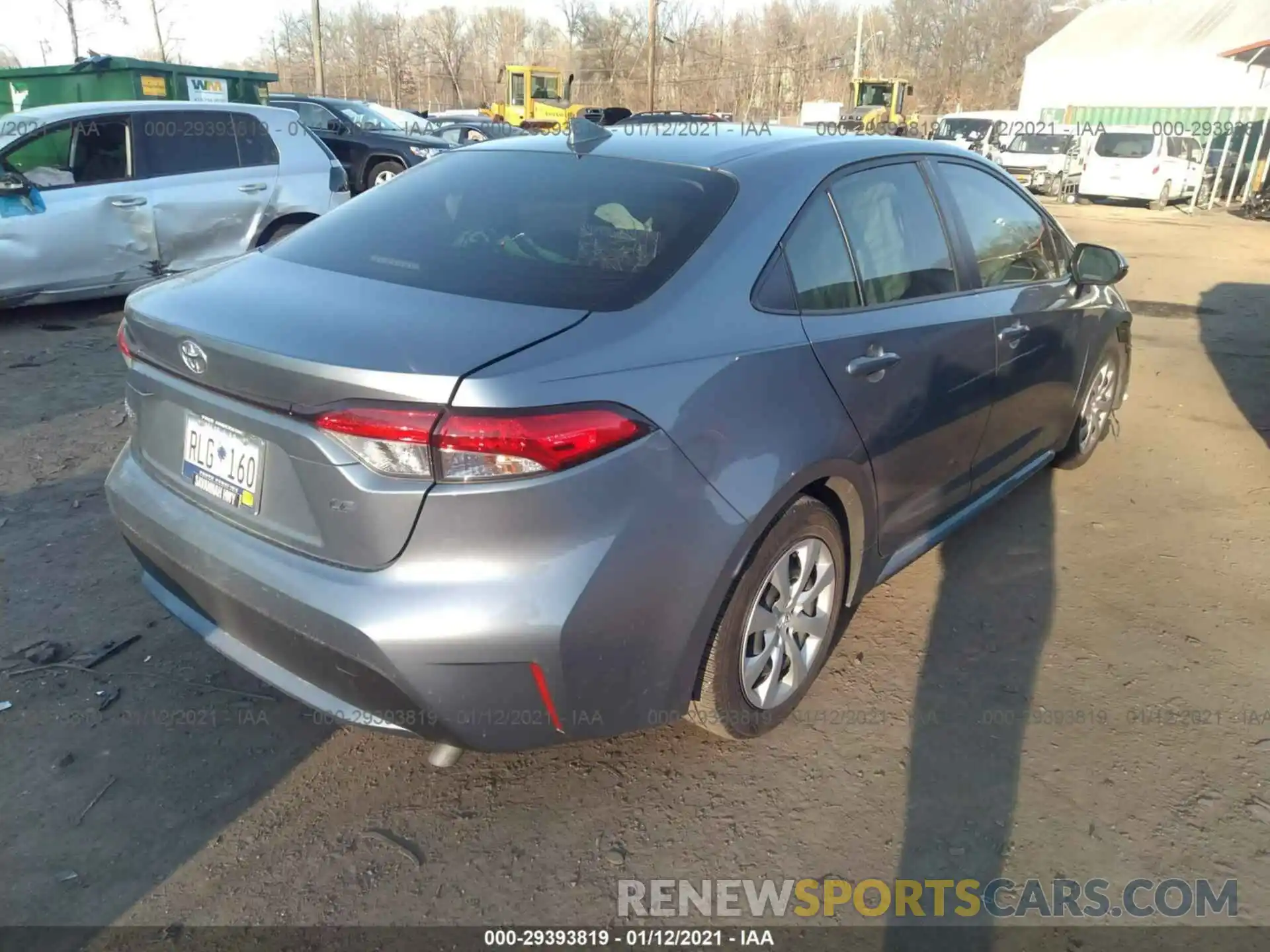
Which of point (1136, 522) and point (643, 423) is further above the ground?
point (643, 423)

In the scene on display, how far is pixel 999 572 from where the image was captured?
3854mm

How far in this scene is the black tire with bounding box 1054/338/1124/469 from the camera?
181 inches

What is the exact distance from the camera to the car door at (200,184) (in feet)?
24.5

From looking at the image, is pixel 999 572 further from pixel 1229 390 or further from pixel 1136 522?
pixel 1229 390

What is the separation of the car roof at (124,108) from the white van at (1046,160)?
786 inches

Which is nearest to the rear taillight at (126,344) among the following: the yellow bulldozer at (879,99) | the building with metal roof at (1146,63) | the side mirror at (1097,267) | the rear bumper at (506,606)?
the rear bumper at (506,606)

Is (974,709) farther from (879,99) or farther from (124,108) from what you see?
(879,99)

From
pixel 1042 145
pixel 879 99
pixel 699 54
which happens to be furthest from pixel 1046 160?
pixel 699 54

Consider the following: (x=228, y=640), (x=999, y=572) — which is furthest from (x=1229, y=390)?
(x=228, y=640)

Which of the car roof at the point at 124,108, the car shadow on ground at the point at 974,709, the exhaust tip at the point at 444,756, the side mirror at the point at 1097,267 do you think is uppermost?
the car roof at the point at 124,108

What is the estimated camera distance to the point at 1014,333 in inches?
139

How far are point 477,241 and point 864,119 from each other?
29084 millimetres

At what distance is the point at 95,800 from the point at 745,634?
1.79 metres

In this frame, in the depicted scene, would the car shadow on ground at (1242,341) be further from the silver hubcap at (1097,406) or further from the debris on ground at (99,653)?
the debris on ground at (99,653)
